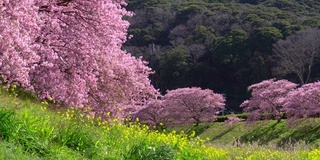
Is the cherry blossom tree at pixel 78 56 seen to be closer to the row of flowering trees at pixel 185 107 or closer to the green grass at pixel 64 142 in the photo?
the green grass at pixel 64 142

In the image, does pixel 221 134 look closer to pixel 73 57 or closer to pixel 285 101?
pixel 285 101

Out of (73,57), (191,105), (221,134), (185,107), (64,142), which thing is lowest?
(221,134)

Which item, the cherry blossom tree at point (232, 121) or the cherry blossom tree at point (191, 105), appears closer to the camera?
the cherry blossom tree at point (232, 121)

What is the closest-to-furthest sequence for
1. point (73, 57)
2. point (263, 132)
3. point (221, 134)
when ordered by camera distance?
point (73, 57) < point (263, 132) < point (221, 134)

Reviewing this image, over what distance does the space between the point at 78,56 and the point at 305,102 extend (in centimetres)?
2227

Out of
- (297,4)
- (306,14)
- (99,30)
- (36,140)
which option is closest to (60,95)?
(99,30)

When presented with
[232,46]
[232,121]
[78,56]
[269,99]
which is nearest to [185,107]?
Result: [232,121]

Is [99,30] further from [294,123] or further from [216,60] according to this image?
[216,60]

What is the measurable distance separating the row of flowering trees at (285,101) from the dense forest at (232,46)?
14.9 m

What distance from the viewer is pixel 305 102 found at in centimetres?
3266

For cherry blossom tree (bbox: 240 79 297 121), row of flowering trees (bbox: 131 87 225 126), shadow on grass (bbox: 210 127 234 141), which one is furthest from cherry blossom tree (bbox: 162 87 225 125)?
cherry blossom tree (bbox: 240 79 297 121)

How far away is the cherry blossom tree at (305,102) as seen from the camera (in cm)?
3211

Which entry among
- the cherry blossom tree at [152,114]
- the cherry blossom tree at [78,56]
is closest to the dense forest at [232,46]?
the cherry blossom tree at [152,114]

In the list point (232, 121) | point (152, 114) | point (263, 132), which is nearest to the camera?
point (263, 132)
